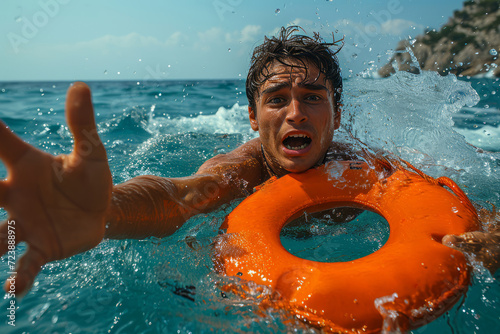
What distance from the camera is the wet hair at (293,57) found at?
8.29ft

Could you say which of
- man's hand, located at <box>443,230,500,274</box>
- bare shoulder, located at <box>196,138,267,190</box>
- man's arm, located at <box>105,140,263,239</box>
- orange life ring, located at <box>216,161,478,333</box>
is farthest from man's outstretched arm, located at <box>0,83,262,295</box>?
man's hand, located at <box>443,230,500,274</box>

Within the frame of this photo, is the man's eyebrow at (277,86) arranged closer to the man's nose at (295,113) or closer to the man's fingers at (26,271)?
the man's nose at (295,113)

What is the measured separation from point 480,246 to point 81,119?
5.80 feet

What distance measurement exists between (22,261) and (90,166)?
36 cm

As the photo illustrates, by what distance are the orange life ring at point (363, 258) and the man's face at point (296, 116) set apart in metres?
0.15

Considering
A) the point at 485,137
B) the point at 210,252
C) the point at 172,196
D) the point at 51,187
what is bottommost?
the point at 485,137

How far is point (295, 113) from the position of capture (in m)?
2.21

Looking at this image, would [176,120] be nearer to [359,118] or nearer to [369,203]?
[359,118]

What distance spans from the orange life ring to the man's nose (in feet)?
1.14

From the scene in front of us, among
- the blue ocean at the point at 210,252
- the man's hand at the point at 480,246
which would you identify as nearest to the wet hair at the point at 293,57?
the blue ocean at the point at 210,252

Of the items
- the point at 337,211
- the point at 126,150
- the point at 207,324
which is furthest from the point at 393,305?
the point at 126,150

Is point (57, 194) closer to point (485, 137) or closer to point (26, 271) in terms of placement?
point (26, 271)

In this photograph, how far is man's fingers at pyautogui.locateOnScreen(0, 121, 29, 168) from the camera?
3.72ft

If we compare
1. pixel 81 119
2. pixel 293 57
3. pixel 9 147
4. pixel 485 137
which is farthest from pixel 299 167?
pixel 485 137
